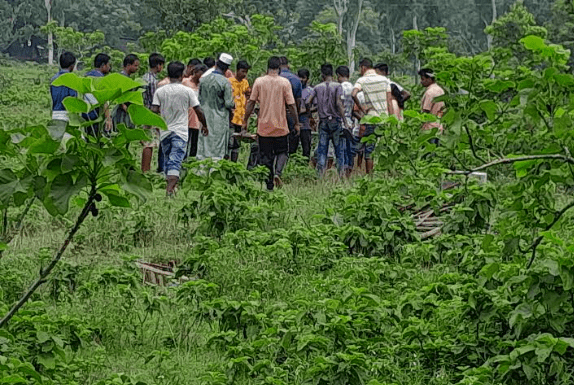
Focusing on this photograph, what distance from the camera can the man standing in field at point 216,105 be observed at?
11.1 meters

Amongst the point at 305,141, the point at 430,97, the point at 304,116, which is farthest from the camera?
the point at 305,141

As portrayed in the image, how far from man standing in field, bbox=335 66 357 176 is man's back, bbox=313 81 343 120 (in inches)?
5.6

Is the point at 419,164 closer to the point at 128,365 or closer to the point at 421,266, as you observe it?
the point at 421,266

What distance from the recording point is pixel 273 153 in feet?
36.7

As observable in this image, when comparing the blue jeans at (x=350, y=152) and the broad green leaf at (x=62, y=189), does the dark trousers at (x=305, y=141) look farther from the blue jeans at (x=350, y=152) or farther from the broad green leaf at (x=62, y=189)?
the broad green leaf at (x=62, y=189)

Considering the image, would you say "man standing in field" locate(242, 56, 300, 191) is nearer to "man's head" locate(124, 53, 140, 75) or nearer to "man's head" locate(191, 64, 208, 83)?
"man's head" locate(191, 64, 208, 83)

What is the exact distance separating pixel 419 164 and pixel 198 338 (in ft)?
12.9

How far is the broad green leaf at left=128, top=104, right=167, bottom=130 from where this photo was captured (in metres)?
2.53

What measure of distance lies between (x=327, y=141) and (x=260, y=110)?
1.59 meters

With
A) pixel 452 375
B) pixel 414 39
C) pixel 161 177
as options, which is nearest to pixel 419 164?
pixel 161 177

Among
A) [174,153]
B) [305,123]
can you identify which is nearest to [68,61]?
[174,153]

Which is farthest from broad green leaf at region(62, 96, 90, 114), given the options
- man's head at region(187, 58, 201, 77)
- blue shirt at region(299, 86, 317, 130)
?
blue shirt at region(299, 86, 317, 130)

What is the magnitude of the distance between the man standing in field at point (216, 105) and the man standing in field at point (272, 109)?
0.91 feet

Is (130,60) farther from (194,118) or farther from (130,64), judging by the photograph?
(194,118)
